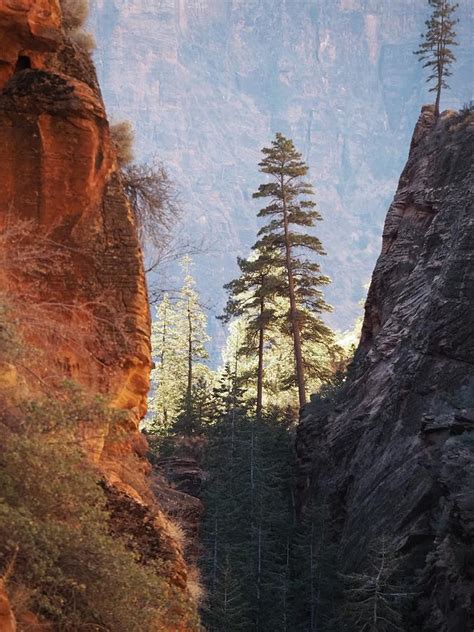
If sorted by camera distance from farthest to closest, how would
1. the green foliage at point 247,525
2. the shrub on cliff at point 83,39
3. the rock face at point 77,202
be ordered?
the green foliage at point 247,525
the shrub on cliff at point 83,39
the rock face at point 77,202

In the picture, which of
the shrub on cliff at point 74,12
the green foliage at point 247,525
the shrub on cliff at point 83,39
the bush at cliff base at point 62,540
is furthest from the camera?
the green foliage at point 247,525

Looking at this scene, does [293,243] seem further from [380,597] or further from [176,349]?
[380,597]

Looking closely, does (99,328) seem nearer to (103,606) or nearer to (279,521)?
(103,606)

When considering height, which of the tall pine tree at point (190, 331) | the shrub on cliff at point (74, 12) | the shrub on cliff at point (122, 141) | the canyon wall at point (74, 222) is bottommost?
the canyon wall at point (74, 222)

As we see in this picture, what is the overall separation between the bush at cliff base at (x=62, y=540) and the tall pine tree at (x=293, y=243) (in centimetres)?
2474

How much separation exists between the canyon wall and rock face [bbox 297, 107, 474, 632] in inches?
281

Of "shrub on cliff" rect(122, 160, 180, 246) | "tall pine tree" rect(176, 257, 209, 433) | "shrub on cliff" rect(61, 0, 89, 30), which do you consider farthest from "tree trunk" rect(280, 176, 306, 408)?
"shrub on cliff" rect(61, 0, 89, 30)

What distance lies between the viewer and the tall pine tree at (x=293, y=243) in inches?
1307

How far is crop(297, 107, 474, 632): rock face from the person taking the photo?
16.2 meters

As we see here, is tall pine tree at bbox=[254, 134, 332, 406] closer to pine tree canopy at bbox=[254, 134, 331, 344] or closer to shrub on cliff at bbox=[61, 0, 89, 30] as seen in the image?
pine tree canopy at bbox=[254, 134, 331, 344]

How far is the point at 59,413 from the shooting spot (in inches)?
307

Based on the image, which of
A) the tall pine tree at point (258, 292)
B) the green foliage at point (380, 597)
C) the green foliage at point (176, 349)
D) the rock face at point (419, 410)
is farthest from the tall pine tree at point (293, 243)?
the green foliage at point (380, 597)

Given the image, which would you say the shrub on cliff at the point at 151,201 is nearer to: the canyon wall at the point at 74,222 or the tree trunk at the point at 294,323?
the canyon wall at the point at 74,222

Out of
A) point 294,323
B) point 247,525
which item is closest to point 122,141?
point 247,525
